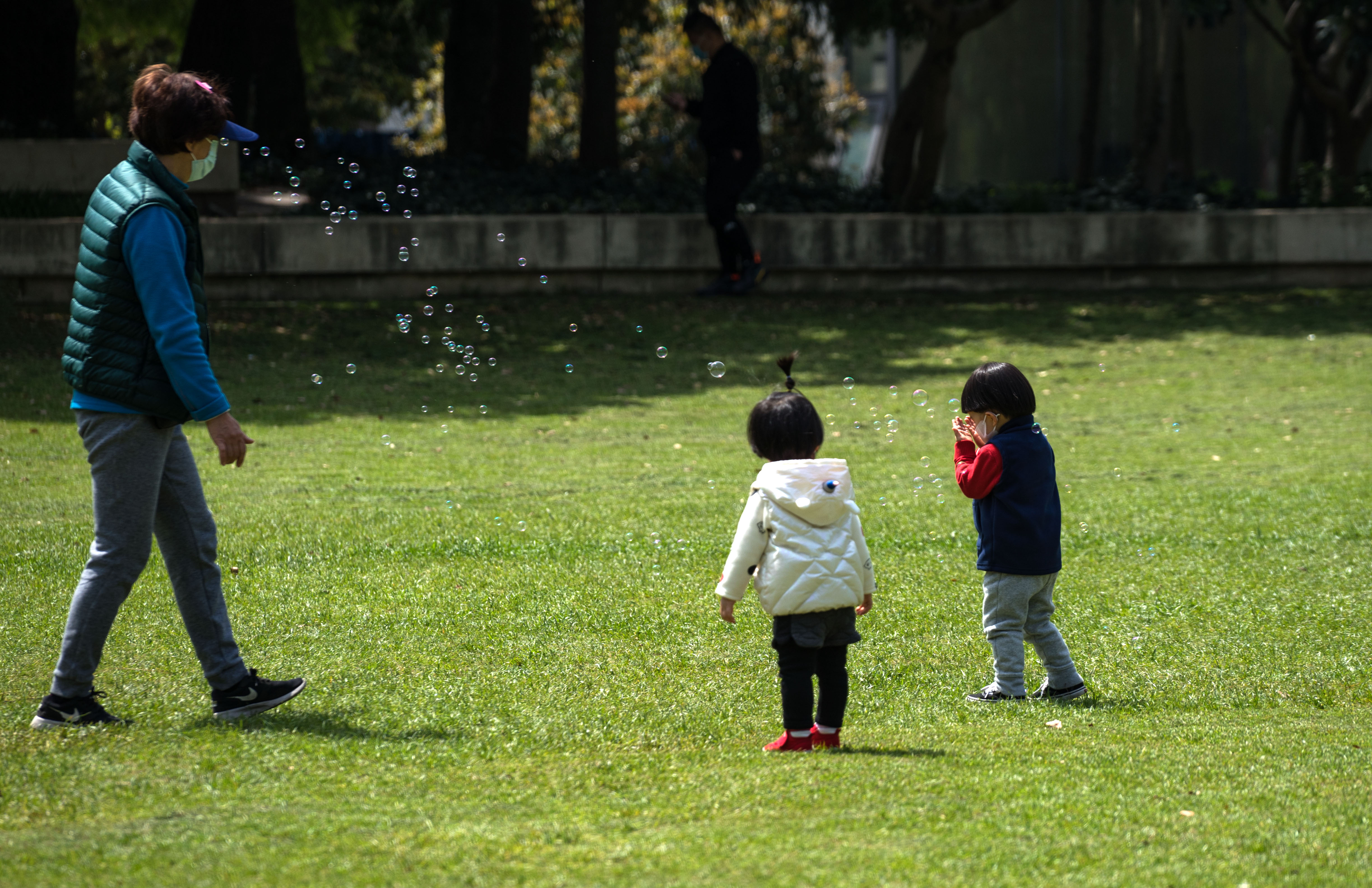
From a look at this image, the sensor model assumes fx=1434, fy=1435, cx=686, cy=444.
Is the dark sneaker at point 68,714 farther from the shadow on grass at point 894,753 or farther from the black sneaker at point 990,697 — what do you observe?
the black sneaker at point 990,697

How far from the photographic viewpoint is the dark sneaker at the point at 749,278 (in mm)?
16781

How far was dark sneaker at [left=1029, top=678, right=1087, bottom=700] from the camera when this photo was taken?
493 centimetres

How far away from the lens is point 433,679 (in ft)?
16.3

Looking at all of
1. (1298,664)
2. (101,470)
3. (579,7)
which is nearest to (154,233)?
→ (101,470)

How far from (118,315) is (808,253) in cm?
1414

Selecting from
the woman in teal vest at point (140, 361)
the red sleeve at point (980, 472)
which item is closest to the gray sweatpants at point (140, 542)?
the woman in teal vest at point (140, 361)


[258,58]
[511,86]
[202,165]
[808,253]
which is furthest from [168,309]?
[511,86]

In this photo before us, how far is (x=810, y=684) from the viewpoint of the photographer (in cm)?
422

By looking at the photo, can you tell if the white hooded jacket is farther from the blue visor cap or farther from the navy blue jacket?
the blue visor cap

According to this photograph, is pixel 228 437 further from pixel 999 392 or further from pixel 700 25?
pixel 700 25

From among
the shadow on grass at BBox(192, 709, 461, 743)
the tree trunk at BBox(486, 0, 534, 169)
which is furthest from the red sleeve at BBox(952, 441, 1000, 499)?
the tree trunk at BBox(486, 0, 534, 169)

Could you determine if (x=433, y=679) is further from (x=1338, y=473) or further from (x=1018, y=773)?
(x=1338, y=473)

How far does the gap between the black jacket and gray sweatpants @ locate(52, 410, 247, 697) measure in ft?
35.9

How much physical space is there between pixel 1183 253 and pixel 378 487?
13021mm
